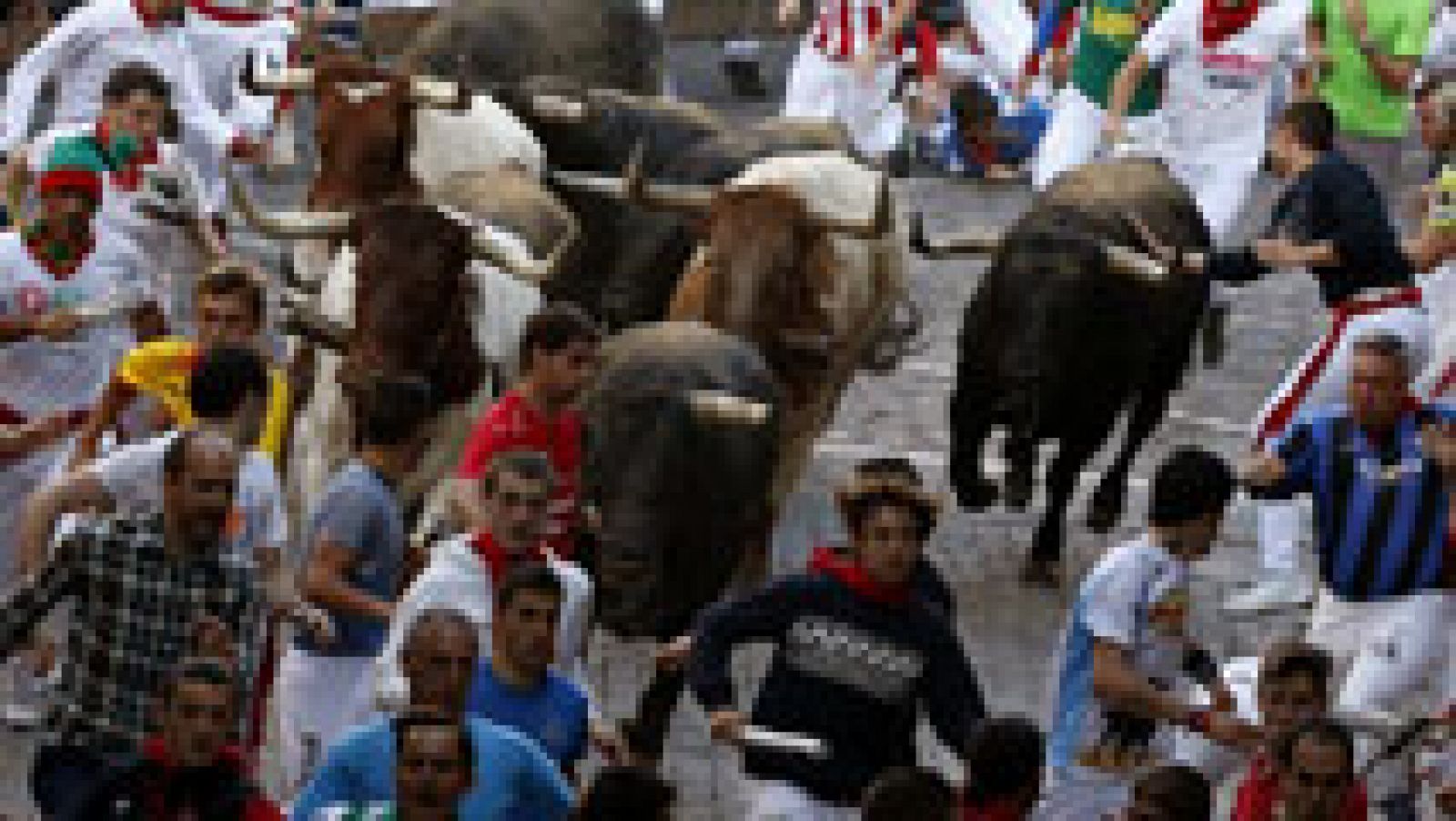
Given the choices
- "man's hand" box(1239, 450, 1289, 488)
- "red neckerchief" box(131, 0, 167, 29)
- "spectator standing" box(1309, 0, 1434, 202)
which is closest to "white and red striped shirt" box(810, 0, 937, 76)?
"spectator standing" box(1309, 0, 1434, 202)

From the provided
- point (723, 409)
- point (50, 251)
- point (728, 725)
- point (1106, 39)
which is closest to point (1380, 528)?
point (723, 409)

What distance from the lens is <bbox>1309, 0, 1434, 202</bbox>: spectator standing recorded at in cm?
2027

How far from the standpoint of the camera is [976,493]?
54.0 ft

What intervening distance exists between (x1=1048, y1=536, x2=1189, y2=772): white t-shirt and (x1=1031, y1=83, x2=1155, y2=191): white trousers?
25.5 feet

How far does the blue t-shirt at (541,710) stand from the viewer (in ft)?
36.0

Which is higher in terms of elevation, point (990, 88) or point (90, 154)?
point (90, 154)

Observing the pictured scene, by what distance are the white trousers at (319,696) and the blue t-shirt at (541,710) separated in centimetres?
104

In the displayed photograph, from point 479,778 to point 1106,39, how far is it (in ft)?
34.4

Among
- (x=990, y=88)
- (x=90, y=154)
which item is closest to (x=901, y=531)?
(x=90, y=154)

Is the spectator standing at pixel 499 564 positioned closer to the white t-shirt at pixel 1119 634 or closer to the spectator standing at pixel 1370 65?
the white t-shirt at pixel 1119 634

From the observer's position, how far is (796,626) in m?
11.1

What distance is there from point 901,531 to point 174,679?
1676mm

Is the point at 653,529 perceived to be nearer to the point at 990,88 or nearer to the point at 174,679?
the point at 174,679

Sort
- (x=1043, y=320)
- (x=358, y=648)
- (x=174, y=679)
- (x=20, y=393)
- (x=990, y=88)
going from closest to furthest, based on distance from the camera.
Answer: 1. (x=174, y=679)
2. (x=358, y=648)
3. (x=20, y=393)
4. (x=1043, y=320)
5. (x=990, y=88)
